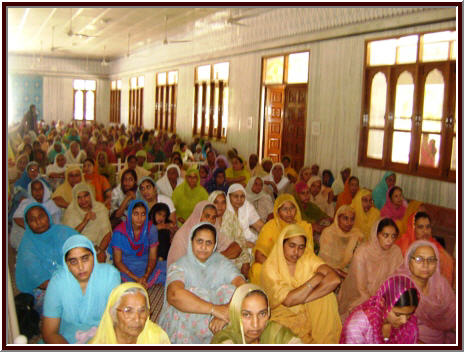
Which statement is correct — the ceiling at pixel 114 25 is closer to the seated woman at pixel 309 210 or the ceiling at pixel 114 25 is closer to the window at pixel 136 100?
the window at pixel 136 100

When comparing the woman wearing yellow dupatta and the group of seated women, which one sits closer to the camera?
the group of seated women

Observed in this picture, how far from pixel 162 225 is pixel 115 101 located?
15814 mm

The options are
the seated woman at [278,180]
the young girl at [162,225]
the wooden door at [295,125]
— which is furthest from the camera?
the wooden door at [295,125]

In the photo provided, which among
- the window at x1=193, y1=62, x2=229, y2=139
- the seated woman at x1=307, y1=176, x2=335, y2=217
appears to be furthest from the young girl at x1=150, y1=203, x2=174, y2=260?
the window at x1=193, y1=62, x2=229, y2=139

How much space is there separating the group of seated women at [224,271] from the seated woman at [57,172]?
1230mm

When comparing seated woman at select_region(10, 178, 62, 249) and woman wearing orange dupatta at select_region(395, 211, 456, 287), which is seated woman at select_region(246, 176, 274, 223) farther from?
seated woman at select_region(10, 178, 62, 249)

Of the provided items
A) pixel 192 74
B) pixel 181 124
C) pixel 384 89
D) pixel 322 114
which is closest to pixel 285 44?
pixel 322 114

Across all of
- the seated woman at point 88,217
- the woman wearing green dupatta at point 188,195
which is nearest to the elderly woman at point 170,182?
the woman wearing green dupatta at point 188,195

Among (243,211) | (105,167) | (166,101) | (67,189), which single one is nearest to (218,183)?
(243,211)

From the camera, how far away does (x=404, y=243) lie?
375cm

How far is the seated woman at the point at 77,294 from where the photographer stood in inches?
97.4

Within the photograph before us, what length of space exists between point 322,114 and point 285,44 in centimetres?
153

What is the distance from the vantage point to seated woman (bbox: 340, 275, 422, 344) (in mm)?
2156

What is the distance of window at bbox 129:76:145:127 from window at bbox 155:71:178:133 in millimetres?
1721
